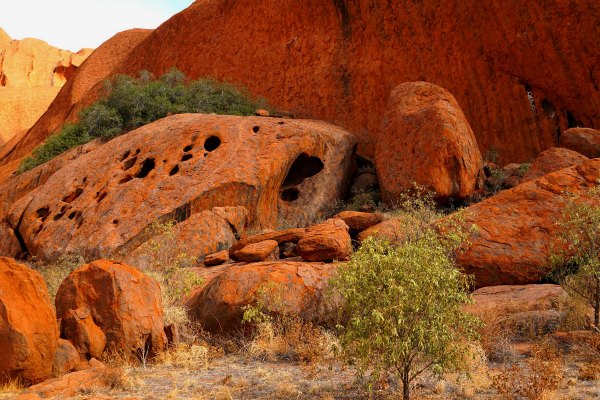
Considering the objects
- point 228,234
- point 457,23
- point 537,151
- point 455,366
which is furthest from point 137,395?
point 457,23

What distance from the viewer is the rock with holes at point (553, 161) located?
35.7 ft

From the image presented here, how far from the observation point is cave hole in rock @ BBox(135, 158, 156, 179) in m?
13.4

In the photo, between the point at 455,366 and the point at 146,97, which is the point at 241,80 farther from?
the point at 455,366

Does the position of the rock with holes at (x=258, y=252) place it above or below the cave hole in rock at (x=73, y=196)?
below

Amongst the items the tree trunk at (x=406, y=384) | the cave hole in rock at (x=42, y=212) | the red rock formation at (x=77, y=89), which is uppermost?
the red rock formation at (x=77, y=89)

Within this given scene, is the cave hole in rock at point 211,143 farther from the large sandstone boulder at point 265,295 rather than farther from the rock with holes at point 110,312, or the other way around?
the rock with holes at point 110,312

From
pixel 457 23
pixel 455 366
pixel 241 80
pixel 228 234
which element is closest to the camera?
pixel 455 366

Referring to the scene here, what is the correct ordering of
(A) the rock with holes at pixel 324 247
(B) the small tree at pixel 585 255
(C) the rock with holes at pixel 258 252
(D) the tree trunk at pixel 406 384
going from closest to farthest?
(D) the tree trunk at pixel 406 384, (B) the small tree at pixel 585 255, (A) the rock with holes at pixel 324 247, (C) the rock with holes at pixel 258 252

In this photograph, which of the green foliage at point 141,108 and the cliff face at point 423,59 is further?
the green foliage at point 141,108

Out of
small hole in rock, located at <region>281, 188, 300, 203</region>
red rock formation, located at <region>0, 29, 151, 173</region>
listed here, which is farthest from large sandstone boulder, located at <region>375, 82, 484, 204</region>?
red rock formation, located at <region>0, 29, 151, 173</region>

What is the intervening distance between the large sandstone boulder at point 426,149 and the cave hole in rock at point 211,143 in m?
3.46

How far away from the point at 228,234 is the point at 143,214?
1.89 meters

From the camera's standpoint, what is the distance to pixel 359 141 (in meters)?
16.7

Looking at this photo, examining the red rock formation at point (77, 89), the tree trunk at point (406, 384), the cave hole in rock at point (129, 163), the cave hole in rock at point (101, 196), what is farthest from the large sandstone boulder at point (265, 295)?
the red rock formation at point (77, 89)
